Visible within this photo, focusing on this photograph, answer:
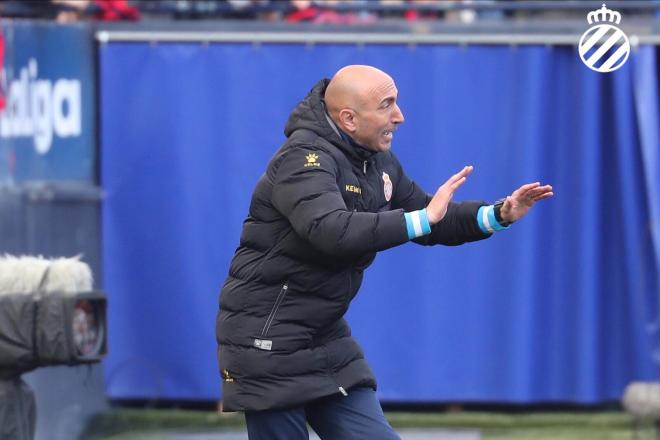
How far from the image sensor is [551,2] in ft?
24.0

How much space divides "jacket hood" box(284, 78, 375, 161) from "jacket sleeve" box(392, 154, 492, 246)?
0.35 metres

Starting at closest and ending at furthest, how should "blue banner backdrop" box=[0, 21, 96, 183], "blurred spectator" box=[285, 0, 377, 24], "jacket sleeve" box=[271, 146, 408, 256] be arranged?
"jacket sleeve" box=[271, 146, 408, 256] → "blue banner backdrop" box=[0, 21, 96, 183] → "blurred spectator" box=[285, 0, 377, 24]

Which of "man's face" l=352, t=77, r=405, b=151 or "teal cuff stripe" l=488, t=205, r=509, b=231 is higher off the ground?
"man's face" l=352, t=77, r=405, b=151

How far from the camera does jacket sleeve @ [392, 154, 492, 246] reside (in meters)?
4.57

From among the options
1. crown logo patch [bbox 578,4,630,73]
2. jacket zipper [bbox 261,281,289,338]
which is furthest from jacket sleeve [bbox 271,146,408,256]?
crown logo patch [bbox 578,4,630,73]

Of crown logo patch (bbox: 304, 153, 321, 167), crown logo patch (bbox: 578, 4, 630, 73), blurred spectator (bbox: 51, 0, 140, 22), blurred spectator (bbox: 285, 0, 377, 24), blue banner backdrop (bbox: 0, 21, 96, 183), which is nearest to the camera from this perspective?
crown logo patch (bbox: 304, 153, 321, 167)

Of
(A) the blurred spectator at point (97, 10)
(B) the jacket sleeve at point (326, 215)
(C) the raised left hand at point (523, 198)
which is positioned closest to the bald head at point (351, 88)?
(B) the jacket sleeve at point (326, 215)

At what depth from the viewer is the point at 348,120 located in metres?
4.29

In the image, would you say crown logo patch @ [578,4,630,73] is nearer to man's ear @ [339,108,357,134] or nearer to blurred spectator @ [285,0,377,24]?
blurred spectator @ [285,0,377,24]

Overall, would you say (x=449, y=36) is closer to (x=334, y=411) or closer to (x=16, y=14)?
(x=16, y=14)

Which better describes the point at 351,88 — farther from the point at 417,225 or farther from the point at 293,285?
the point at 293,285

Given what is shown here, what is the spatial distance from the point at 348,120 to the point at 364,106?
72 mm

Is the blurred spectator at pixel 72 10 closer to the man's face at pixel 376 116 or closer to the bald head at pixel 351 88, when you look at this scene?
the bald head at pixel 351 88

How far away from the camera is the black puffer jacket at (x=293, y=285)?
421cm
